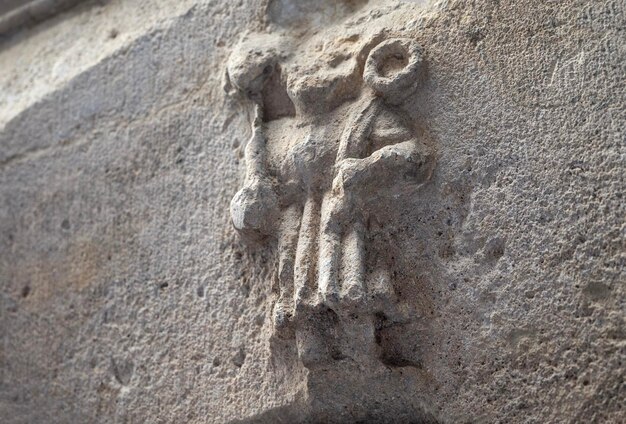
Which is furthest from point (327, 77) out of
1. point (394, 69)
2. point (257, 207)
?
point (257, 207)

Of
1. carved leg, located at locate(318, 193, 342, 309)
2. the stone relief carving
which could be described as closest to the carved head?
the stone relief carving

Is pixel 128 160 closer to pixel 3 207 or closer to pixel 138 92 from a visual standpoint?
pixel 138 92

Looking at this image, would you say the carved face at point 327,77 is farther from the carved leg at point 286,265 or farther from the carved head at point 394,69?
the carved leg at point 286,265

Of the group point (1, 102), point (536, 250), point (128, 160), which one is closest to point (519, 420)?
point (536, 250)

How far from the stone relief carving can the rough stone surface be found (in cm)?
3

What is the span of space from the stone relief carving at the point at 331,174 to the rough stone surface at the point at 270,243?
0.09ft

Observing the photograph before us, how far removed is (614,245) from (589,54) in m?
0.26

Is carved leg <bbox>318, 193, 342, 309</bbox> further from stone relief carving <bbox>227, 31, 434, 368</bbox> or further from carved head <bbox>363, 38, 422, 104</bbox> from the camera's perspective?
carved head <bbox>363, 38, 422, 104</bbox>

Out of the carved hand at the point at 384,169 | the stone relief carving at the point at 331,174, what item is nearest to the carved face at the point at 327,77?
the stone relief carving at the point at 331,174

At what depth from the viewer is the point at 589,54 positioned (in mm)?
1096

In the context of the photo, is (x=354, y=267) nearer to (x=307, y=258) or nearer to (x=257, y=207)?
(x=307, y=258)

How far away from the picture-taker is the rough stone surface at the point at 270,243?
1.05 m

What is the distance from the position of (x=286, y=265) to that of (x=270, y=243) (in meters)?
0.10

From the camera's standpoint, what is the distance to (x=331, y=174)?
3.94ft
